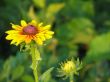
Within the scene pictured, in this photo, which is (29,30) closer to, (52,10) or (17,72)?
(17,72)

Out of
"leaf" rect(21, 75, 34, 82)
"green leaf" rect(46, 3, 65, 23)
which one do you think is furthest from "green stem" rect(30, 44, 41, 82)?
"green leaf" rect(46, 3, 65, 23)

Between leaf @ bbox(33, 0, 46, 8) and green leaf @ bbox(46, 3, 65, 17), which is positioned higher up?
leaf @ bbox(33, 0, 46, 8)

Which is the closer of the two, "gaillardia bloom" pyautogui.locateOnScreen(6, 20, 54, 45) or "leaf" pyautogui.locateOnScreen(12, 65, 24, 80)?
"gaillardia bloom" pyautogui.locateOnScreen(6, 20, 54, 45)

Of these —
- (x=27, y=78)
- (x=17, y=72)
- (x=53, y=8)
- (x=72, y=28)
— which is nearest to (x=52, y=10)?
(x=53, y=8)

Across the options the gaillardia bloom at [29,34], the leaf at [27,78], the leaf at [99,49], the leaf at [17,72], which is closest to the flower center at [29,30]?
the gaillardia bloom at [29,34]

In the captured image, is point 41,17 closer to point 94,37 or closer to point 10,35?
point 94,37

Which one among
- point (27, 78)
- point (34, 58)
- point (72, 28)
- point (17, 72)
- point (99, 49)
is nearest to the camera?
point (34, 58)

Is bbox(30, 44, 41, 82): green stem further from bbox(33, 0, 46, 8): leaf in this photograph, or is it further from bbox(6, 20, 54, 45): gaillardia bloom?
bbox(33, 0, 46, 8): leaf
